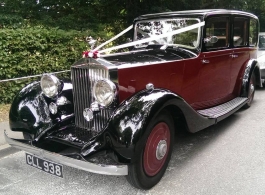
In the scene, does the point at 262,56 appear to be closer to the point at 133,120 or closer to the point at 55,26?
the point at 55,26

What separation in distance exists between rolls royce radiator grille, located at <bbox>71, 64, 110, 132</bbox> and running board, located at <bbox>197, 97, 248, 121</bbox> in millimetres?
1514

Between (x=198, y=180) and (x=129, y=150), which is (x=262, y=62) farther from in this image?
(x=129, y=150)

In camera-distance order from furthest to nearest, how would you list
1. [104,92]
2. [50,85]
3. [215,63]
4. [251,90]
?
1. [251,90]
2. [215,63]
3. [50,85]
4. [104,92]

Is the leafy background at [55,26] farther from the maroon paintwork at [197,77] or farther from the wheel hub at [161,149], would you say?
the wheel hub at [161,149]

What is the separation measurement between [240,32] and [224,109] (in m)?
1.67

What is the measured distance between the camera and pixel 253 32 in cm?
589

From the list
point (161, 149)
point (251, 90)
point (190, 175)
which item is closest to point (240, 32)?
point (251, 90)

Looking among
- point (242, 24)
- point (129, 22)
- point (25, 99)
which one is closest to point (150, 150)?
point (25, 99)

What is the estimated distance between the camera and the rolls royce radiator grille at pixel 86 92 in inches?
121

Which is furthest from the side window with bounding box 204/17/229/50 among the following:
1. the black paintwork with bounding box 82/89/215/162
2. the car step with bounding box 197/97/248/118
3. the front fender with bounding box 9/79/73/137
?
the front fender with bounding box 9/79/73/137

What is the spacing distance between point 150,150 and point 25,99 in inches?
64.8

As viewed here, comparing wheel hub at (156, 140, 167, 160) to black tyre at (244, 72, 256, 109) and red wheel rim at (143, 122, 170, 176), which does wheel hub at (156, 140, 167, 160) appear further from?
black tyre at (244, 72, 256, 109)

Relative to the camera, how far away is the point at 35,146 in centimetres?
292

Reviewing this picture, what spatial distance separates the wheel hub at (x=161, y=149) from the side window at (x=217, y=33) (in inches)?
71.1
